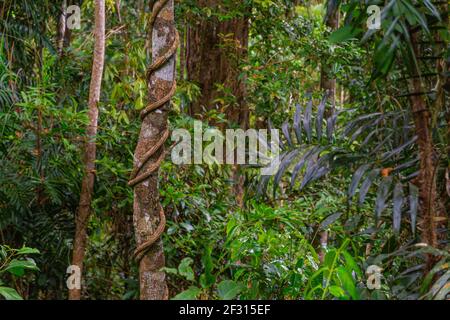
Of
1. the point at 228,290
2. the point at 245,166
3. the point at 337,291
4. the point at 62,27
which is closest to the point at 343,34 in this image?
the point at 245,166

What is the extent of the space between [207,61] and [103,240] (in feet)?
4.85

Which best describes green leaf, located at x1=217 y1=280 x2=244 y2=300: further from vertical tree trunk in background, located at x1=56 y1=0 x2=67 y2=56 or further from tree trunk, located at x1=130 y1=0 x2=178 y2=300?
vertical tree trunk in background, located at x1=56 y1=0 x2=67 y2=56

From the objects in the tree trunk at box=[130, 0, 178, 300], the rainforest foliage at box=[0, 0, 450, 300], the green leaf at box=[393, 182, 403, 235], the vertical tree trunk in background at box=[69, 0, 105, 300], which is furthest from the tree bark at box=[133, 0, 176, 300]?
the green leaf at box=[393, 182, 403, 235]

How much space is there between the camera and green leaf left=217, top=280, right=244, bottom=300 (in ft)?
6.93

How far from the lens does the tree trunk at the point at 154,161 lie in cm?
237

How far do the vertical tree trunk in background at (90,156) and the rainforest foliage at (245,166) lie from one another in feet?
0.14

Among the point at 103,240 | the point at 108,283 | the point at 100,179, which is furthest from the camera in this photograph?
the point at 103,240

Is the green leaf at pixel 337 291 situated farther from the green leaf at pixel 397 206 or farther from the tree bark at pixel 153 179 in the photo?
the tree bark at pixel 153 179

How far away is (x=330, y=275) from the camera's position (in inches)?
81.4

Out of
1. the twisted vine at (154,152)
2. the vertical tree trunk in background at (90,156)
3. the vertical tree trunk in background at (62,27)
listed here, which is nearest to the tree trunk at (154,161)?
the twisted vine at (154,152)

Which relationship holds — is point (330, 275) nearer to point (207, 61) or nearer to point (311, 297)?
point (311, 297)

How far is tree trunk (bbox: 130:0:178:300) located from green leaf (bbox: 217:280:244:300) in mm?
336

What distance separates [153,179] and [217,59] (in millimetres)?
2000
